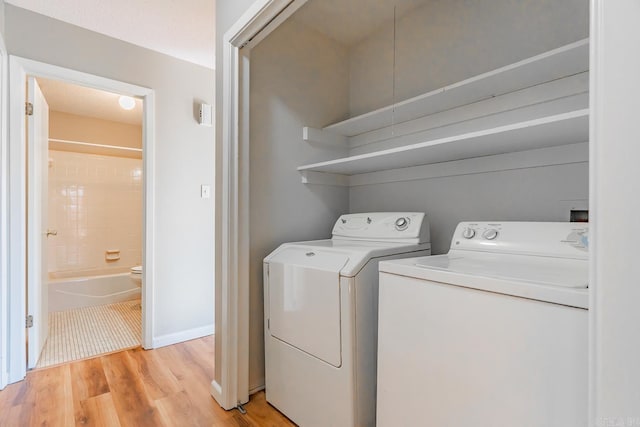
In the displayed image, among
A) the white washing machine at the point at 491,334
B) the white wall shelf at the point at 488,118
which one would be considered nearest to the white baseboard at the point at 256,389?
the white washing machine at the point at 491,334

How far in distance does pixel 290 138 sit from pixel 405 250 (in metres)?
1.03

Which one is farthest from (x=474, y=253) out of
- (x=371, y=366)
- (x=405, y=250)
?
(x=371, y=366)

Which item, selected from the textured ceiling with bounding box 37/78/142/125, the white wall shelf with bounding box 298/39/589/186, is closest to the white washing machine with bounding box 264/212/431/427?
the white wall shelf with bounding box 298/39/589/186

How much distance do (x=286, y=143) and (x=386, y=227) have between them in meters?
0.83

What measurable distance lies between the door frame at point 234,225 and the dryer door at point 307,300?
0.17 m

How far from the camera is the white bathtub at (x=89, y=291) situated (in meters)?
3.27

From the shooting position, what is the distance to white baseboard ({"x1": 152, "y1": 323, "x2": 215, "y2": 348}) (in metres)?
2.39

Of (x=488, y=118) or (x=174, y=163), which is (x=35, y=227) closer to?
(x=174, y=163)

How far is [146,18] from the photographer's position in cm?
206

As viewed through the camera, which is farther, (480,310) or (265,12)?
(265,12)

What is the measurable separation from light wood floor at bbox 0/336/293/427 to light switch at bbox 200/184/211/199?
1280mm

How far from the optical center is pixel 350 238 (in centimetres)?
189

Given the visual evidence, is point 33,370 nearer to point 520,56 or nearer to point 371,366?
point 371,366

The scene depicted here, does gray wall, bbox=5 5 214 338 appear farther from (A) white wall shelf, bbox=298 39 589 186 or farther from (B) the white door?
(A) white wall shelf, bbox=298 39 589 186
